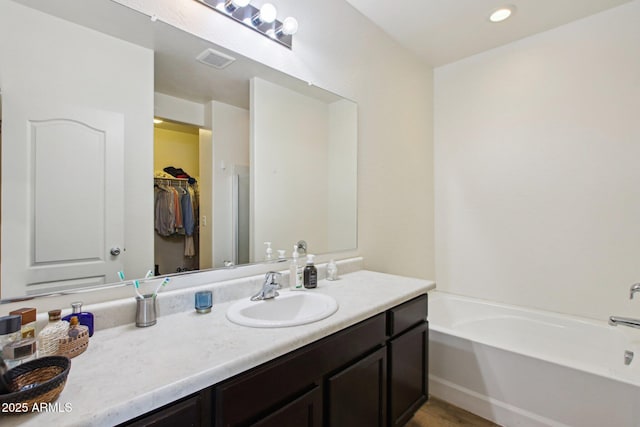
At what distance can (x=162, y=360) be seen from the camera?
2.44ft

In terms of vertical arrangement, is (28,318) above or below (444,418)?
above

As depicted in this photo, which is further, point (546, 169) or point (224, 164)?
point (546, 169)

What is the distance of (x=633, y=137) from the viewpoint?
1.92m

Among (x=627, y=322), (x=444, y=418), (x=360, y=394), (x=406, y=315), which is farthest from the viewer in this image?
(x=444, y=418)

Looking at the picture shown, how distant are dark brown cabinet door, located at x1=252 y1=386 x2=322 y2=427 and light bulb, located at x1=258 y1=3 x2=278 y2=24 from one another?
5.13 feet

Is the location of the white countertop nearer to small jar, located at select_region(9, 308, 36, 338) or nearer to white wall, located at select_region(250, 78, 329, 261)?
small jar, located at select_region(9, 308, 36, 338)

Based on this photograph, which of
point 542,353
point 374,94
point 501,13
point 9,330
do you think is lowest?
point 542,353

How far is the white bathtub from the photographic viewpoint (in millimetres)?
1428

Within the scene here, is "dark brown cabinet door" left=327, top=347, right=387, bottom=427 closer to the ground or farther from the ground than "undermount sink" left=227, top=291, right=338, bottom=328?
closer to the ground

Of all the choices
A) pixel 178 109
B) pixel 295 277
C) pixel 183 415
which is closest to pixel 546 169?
pixel 295 277

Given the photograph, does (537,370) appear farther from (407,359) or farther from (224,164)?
(224,164)

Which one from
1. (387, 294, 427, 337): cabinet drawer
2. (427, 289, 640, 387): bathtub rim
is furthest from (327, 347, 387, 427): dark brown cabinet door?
(427, 289, 640, 387): bathtub rim

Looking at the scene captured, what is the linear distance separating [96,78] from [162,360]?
3.06 ft

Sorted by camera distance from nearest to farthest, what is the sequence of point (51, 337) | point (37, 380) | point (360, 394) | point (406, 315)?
point (37, 380) < point (51, 337) < point (360, 394) < point (406, 315)
